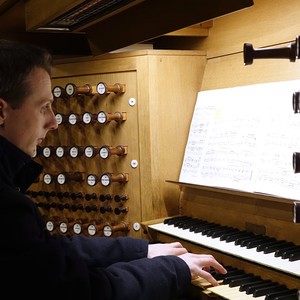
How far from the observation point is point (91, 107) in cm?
296

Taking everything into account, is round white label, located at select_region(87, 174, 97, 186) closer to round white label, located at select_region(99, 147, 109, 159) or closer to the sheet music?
round white label, located at select_region(99, 147, 109, 159)

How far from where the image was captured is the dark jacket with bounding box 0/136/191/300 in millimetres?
1139

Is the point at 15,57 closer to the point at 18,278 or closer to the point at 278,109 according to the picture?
the point at 18,278

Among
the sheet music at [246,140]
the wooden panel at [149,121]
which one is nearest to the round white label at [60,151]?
the wooden panel at [149,121]

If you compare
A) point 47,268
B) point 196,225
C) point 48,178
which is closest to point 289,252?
point 196,225

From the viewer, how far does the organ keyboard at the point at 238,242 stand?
180cm

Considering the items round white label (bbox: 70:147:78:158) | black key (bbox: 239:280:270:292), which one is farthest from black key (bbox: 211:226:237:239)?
round white label (bbox: 70:147:78:158)

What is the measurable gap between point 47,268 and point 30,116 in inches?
16.5

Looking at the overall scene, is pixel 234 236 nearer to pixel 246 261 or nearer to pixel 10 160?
pixel 246 261

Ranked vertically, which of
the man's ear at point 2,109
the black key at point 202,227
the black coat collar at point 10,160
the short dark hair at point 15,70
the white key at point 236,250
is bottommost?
the white key at point 236,250

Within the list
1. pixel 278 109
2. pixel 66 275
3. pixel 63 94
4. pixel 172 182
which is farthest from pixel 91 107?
pixel 66 275

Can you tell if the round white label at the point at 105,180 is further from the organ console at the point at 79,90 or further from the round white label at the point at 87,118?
the organ console at the point at 79,90

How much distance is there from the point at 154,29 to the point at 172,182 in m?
0.76

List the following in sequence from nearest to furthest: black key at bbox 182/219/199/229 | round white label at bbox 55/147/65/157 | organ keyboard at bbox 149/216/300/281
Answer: organ keyboard at bbox 149/216/300/281 → black key at bbox 182/219/199/229 → round white label at bbox 55/147/65/157
